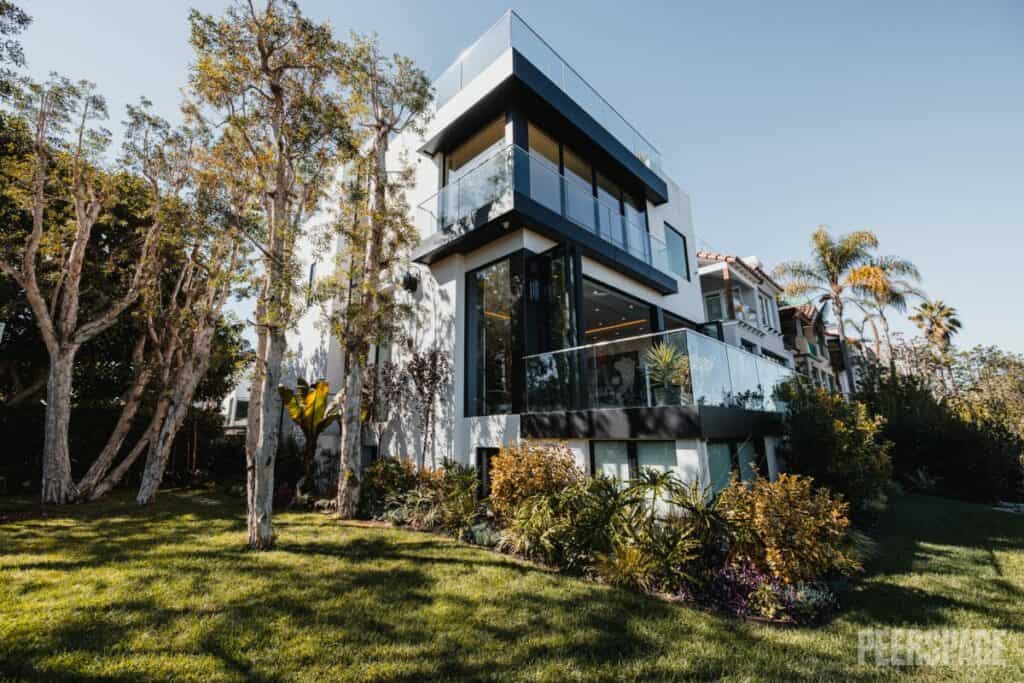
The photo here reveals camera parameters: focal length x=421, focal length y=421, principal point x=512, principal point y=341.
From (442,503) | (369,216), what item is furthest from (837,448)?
(369,216)

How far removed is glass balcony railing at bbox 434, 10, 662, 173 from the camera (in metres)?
10.8

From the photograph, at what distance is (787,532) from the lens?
17.7ft

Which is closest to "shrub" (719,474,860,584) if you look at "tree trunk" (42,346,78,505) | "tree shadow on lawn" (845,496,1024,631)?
"tree shadow on lawn" (845,496,1024,631)

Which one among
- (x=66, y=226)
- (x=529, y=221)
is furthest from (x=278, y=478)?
(x=529, y=221)

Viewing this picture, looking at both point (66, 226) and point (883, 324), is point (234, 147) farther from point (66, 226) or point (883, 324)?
point (883, 324)

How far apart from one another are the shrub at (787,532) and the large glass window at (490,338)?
530cm

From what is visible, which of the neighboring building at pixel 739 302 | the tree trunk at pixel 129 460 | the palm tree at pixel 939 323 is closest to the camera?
the tree trunk at pixel 129 460

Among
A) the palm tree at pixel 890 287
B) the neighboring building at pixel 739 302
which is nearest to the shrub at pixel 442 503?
the neighboring building at pixel 739 302

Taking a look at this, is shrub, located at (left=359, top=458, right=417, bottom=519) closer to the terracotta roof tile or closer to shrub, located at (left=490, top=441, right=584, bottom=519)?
shrub, located at (left=490, top=441, right=584, bottom=519)

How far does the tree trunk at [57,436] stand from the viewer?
34.2ft

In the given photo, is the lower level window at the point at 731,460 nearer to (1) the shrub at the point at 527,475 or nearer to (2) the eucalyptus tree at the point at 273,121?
(1) the shrub at the point at 527,475

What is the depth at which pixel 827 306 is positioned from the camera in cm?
2652

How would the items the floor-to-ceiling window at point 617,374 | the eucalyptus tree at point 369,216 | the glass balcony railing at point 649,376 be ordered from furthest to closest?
the eucalyptus tree at point 369,216 → the floor-to-ceiling window at point 617,374 → the glass balcony railing at point 649,376

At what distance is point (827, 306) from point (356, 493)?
29414mm
